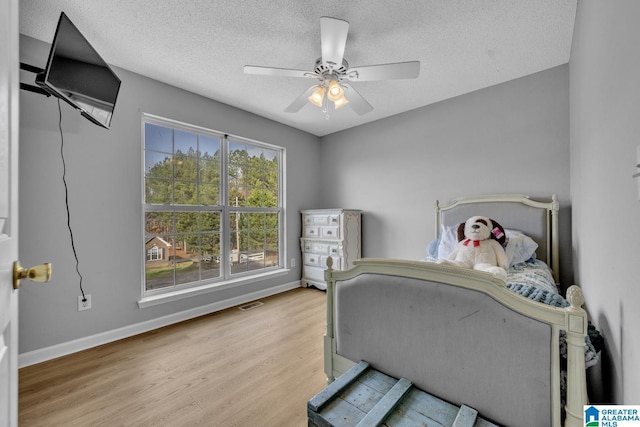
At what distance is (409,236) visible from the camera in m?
3.38

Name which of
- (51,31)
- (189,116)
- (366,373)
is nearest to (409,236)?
(366,373)

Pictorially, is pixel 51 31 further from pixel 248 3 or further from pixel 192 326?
pixel 192 326

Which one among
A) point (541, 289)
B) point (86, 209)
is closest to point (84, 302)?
point (86, 209)

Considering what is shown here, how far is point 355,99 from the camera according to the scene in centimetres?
228

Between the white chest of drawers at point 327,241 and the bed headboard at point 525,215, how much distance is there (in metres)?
1.30

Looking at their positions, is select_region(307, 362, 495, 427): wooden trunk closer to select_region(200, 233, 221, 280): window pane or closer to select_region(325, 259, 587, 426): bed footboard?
select_region(325, 259, 587, 426): bed footboard

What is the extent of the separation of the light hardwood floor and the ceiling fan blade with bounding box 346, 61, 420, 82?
7.22 ft

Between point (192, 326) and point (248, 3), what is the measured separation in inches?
109

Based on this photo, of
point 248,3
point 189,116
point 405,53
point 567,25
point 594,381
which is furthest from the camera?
point 189,116

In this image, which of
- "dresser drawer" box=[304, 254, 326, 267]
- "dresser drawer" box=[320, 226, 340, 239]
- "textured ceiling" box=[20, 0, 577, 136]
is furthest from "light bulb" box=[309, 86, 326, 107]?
"dresser drawer" box=[304, 254, 326, 267]

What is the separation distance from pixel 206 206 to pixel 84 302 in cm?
137

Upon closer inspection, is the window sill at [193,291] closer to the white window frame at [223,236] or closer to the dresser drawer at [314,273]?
the white window frame at [223,236]

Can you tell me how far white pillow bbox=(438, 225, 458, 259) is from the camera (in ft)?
8.13

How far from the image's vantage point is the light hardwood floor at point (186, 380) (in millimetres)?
1467
